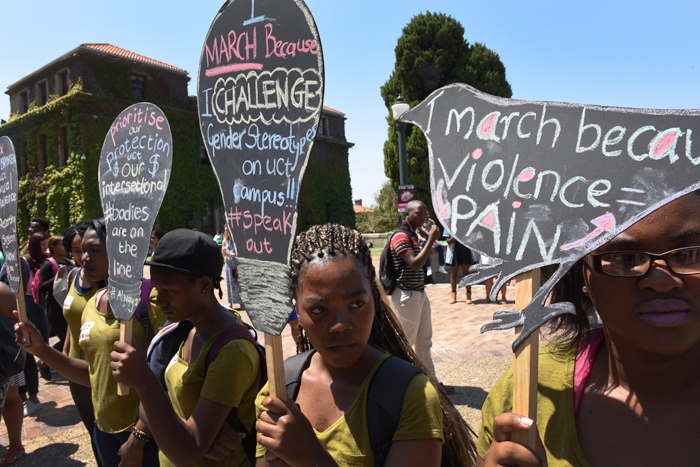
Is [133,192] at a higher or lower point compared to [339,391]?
higher

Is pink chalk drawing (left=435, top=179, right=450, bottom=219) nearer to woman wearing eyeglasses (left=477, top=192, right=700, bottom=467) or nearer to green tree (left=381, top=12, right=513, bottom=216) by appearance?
woman wearing eyeglasses (left=477, top=192, right=700, bottom=467)

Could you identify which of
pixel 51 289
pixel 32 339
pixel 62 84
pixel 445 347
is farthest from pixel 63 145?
pixel 32 339

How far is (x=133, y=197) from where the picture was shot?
2148 mm

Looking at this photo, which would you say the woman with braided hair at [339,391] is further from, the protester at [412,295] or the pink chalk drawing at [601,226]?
the protester at [412,295]

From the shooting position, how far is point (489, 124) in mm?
1180

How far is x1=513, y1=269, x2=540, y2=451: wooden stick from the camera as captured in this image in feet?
3.21

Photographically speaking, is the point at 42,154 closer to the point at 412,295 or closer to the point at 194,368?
the point at 412,295

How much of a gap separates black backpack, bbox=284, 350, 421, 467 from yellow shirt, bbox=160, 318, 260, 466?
0.61 m

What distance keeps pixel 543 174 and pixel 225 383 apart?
1334 mm

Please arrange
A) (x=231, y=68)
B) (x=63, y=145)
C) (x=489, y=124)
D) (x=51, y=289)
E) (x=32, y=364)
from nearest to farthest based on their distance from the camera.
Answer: (x=489, y=124) → (x=231, y=68) → (x=32, y=364) → (x=51, y=289) → (x=63, y=145)

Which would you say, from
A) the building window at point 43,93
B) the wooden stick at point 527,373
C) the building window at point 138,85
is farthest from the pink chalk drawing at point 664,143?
the building window at point 43,93

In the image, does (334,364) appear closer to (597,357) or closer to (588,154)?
(597,357)

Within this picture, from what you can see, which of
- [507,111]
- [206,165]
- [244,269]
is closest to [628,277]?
[507,111]

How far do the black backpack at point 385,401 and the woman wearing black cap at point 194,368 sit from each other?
635 mm
